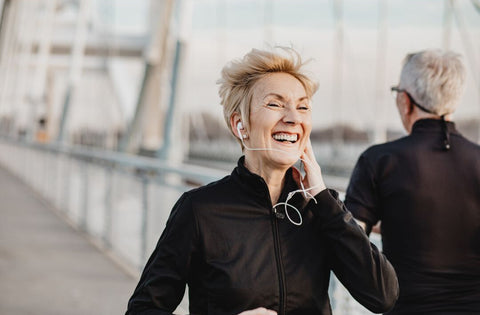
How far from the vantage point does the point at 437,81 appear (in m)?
2.23

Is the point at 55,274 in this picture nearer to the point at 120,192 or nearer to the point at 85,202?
the point at 120,192

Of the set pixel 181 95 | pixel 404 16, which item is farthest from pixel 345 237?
pixel 404 16

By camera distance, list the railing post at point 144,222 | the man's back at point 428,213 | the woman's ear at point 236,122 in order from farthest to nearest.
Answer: the railing post at point 144,222 < the man's back at point 428,213 < the woman's ear at point 236,122

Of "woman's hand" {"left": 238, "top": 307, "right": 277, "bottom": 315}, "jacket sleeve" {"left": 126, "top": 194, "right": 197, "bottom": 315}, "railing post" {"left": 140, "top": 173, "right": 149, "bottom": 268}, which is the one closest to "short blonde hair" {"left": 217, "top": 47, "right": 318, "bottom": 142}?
"jacket sleeve" {"left": 126, "top": 194, "right": 197, "bottom": 315}

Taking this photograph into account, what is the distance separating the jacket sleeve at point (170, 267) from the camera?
164 centimetres

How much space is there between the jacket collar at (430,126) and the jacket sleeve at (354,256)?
67cm

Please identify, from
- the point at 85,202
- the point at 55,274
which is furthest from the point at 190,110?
the point at 55,274

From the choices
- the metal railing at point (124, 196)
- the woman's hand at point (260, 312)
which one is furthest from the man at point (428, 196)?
the metal railing at point (124, 196)

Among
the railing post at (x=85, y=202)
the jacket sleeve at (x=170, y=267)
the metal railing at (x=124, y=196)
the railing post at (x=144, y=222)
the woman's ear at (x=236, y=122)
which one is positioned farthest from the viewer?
the railing post at (x=85, y=202)

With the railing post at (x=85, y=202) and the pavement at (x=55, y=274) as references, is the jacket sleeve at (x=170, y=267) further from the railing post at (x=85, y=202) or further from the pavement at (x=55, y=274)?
the railing post at (x=85, y=202)

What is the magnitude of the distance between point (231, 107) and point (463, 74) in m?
0.83

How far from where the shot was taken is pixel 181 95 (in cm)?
829

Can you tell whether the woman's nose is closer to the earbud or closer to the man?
the earbud

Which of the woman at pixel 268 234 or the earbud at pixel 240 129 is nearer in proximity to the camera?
the woman at pixel 268 234
